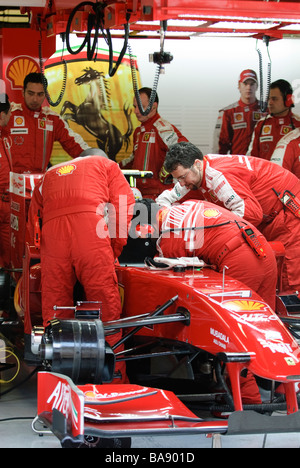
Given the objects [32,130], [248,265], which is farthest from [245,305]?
[32,130]

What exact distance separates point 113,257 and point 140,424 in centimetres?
146

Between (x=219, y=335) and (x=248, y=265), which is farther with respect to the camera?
(x=248, y=265)

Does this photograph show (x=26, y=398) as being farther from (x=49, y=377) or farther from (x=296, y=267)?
(x=296, y=267)

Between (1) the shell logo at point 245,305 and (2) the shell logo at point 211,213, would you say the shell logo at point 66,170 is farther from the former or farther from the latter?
(1) the shell logo at point 245,305

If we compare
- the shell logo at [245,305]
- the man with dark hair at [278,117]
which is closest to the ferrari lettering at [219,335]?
the shell logo at [245,305]

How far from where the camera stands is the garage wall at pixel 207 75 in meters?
8.48

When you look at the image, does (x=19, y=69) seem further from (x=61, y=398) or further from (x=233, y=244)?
(x=61, y=398)

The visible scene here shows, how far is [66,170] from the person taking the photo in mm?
4766

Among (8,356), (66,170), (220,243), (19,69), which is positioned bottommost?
(8,356)

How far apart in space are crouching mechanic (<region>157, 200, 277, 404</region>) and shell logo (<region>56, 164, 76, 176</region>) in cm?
63

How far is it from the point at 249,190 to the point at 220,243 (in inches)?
25.1

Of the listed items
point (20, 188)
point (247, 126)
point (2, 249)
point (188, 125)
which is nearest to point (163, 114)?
point (188, 125)

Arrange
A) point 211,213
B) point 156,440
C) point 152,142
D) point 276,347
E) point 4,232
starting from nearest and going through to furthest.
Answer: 1. point 276,347
2. point 156,440
3. point 211,213
4. point 4,232
5. point 152,142

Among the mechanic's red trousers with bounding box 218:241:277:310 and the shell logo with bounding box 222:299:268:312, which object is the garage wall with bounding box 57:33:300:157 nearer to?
the mechanic's red trousers with bounding box 218:241:277:310
